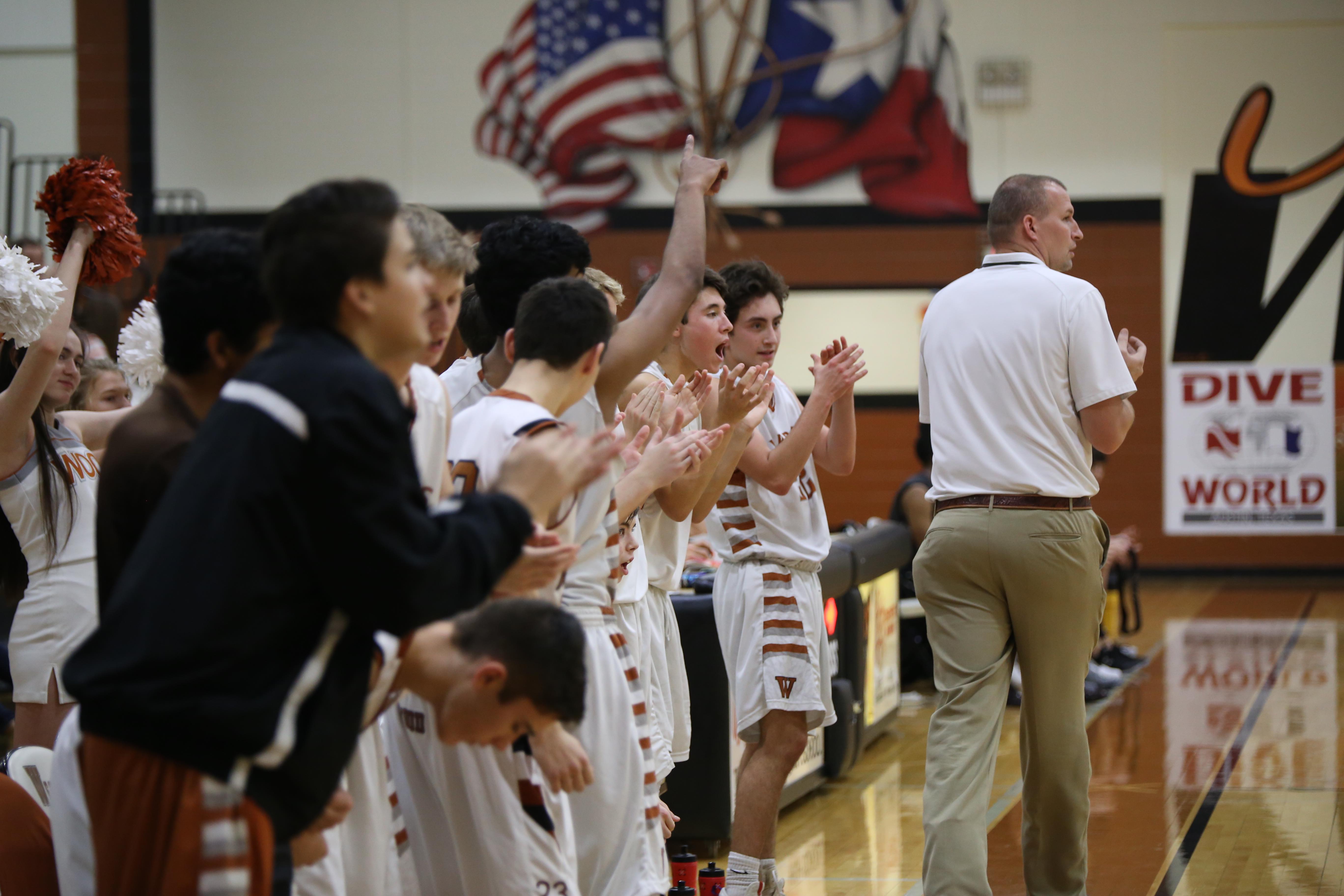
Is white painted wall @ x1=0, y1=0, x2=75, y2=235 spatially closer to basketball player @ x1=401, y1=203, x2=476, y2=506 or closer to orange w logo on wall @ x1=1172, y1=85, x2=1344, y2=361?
orange w logo on wall @ x1=1172, y1=85, x2=1344, y2=361

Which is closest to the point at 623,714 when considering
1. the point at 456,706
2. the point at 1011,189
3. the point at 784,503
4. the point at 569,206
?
the point at 456,706

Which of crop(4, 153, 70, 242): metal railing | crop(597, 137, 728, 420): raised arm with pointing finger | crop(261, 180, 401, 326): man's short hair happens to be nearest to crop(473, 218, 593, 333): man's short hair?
crop(597, 137, 728, 420): raised arm with pointing finger

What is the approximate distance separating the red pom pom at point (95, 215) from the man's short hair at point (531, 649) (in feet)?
5.16

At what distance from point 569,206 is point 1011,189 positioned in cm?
945

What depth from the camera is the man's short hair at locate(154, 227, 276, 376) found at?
1.99 meters

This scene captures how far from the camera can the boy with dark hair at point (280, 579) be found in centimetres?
162

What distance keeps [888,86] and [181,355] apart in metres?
11.4

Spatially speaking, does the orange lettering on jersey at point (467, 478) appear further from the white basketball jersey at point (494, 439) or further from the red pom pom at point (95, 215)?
the red pom pom at point (95, 215)

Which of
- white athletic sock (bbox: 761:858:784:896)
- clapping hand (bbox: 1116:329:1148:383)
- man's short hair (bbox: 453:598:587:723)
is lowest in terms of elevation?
white athletic sock (bbox: 761:858:784:896)

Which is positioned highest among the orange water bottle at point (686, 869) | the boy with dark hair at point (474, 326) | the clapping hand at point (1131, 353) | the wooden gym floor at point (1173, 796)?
the boy with dark hair at point (474, 326)

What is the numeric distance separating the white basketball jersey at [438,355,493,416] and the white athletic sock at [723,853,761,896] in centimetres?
163

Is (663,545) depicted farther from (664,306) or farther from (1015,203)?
(1015,203)

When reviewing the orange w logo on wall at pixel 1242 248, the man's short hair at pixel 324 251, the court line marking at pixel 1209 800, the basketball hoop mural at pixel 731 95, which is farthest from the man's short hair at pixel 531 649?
the orange w logo on wall at pixel 1242 248

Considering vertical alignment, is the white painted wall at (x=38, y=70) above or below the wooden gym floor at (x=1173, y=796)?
above
